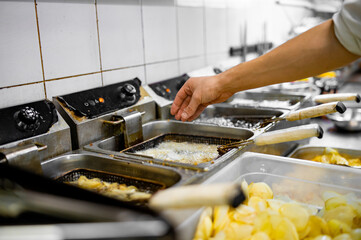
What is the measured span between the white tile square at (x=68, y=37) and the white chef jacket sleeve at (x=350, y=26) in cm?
110

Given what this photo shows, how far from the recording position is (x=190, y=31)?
244 cm

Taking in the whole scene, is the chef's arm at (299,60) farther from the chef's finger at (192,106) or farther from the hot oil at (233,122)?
the hot oil at (233,122)

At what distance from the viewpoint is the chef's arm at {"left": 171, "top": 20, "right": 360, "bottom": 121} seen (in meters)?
1.06

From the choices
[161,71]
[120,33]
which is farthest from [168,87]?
[120,33]

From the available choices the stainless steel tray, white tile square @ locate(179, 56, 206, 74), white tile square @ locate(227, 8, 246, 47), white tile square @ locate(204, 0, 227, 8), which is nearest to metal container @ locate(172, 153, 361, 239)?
the stainless steel tray

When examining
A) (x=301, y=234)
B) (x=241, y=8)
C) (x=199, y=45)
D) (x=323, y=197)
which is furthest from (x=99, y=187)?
(x=241, y=8)

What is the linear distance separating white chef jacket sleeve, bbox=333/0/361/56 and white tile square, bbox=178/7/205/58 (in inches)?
56.0

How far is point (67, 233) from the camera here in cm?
57

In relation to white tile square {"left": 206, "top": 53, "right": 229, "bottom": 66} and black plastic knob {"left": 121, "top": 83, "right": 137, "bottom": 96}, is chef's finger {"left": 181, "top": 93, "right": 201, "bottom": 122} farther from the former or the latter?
white tile square {"left": 206, "top": 53, "right": 229, "bottom": 66}

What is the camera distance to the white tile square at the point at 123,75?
1744 mm

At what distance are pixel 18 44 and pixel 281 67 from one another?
1008 millimetres

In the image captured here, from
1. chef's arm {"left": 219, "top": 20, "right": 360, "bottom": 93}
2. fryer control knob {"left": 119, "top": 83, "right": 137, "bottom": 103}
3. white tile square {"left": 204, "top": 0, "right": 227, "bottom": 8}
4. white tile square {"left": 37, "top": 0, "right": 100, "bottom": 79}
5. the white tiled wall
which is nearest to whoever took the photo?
chef's arm {"left": 219, "top": 20, "right": 360, "bottom": 93}

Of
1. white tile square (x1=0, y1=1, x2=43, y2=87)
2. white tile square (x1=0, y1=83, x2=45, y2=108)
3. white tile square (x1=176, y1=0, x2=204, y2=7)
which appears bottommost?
white tile square (x1=0, y1=83, x2=45, y2=108)

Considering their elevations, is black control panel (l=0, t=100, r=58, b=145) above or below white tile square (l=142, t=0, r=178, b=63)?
below
